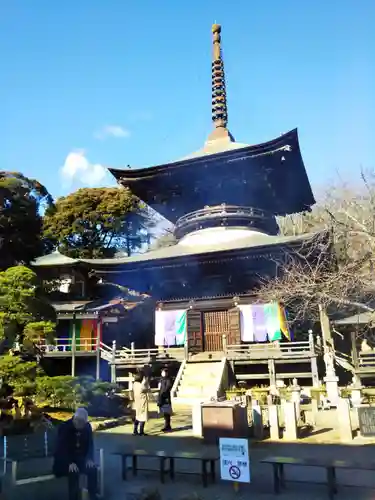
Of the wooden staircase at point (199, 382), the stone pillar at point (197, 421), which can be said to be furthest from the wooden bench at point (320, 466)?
the wooden staircase at point (199, 382)

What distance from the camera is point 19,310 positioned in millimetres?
11961

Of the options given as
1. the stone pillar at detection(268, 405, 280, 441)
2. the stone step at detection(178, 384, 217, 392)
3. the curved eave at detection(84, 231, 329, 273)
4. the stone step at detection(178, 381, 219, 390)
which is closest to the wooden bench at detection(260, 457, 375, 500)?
the stone pillar at detection(268, 405, 280, 441)

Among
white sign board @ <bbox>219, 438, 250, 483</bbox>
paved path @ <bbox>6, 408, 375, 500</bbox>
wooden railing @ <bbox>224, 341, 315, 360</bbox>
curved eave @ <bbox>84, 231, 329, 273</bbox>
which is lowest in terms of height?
paved path @ <bbox>6, 408, 375, 500</bbox>

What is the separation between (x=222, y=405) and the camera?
28.6 ft

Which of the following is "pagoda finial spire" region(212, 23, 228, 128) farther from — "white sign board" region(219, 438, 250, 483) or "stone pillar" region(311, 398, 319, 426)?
"white sign board" region(219, 438, 250, 483)

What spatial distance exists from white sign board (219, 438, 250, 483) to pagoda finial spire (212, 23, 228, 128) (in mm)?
21374

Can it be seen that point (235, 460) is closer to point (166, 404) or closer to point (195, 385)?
point (166, 404)

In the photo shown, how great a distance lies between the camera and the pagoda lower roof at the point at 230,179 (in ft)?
63.3

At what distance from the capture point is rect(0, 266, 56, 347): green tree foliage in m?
11.8

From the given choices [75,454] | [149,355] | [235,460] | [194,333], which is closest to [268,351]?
[194,333]

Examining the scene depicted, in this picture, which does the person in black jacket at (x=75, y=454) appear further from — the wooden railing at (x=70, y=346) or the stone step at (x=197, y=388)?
the wooden railing at (x=70, y=346)

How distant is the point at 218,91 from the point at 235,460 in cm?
2277

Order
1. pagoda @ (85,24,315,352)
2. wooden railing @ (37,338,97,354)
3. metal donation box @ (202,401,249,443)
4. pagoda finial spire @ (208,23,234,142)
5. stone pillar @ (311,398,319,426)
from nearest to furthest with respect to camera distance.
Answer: metal donation box @ (202,401,249,443) < stone pillar @ (311,398,319,426) < pagoda @ (85,24,315,352) < wooden railing @ (37,338,97,354) < pagoda finial spire @ (208,23,234,142)

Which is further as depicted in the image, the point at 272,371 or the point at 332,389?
the point at 272,371
